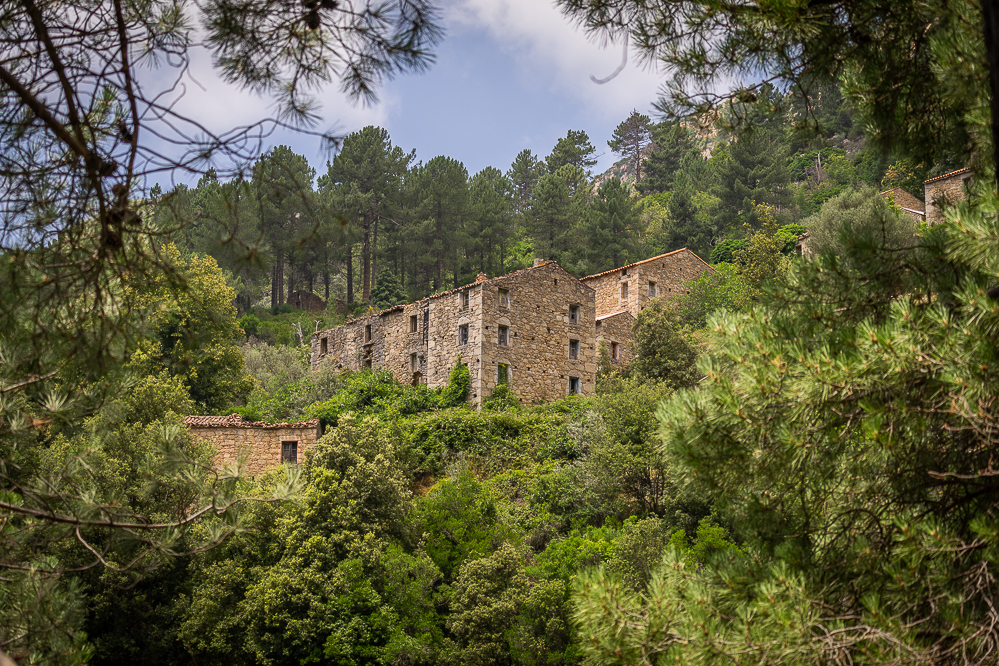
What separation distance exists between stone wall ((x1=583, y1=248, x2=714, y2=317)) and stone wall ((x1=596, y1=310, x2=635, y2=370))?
75 cm

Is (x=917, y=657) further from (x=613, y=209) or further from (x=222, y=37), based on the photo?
(x=613, y=209)

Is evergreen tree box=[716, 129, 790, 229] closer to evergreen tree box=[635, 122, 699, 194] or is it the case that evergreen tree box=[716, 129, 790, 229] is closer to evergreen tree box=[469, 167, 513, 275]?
evergreen tree box=[469, 167, 513, 275]

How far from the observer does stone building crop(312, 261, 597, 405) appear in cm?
3180

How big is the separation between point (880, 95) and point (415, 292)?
4819 cm

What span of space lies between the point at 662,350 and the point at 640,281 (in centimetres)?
871

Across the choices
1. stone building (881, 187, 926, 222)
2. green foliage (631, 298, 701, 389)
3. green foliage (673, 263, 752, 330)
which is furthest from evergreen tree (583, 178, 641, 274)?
green foliage (631, 298, 701, 389)

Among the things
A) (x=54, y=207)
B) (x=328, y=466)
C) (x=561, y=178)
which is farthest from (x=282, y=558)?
(x=561, y=178)

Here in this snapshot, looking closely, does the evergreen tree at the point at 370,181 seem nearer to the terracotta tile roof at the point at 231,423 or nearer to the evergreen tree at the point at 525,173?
the evergreen tree at the point at 525,173

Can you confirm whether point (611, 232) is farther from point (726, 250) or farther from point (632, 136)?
point (632, 136)

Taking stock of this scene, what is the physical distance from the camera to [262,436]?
2603cm

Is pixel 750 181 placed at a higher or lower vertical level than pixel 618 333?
higher

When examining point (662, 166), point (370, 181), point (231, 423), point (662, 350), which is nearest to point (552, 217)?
point (370, 181)

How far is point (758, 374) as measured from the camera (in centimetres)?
598

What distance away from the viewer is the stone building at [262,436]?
25438mm
